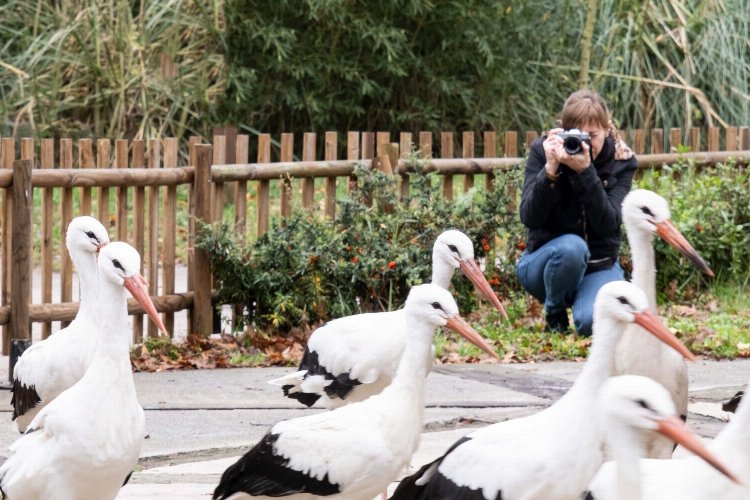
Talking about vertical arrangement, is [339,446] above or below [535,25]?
below

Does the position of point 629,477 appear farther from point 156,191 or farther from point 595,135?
point 156,191

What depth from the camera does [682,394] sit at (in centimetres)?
519

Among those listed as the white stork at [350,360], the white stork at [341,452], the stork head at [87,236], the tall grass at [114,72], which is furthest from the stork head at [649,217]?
the tall grass at [114,72]

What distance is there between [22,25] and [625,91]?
23.0ft

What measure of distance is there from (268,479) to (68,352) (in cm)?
144

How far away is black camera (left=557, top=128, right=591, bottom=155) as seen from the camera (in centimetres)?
720

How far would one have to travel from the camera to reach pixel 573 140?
7.21m

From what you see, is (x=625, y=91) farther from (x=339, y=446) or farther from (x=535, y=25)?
(x=339, y=446)

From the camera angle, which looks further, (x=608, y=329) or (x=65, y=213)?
(x=65, y=213)

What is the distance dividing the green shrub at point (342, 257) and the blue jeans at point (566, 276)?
777 millimetres

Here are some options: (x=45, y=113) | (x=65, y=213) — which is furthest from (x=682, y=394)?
(x=45, y=113)

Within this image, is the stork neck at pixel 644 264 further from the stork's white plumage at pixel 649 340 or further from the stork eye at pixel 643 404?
the stork eye at pixel 643 404

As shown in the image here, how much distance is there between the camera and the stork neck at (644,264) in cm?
537

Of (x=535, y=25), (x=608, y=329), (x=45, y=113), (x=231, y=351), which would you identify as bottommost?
(x=231, y=351)
